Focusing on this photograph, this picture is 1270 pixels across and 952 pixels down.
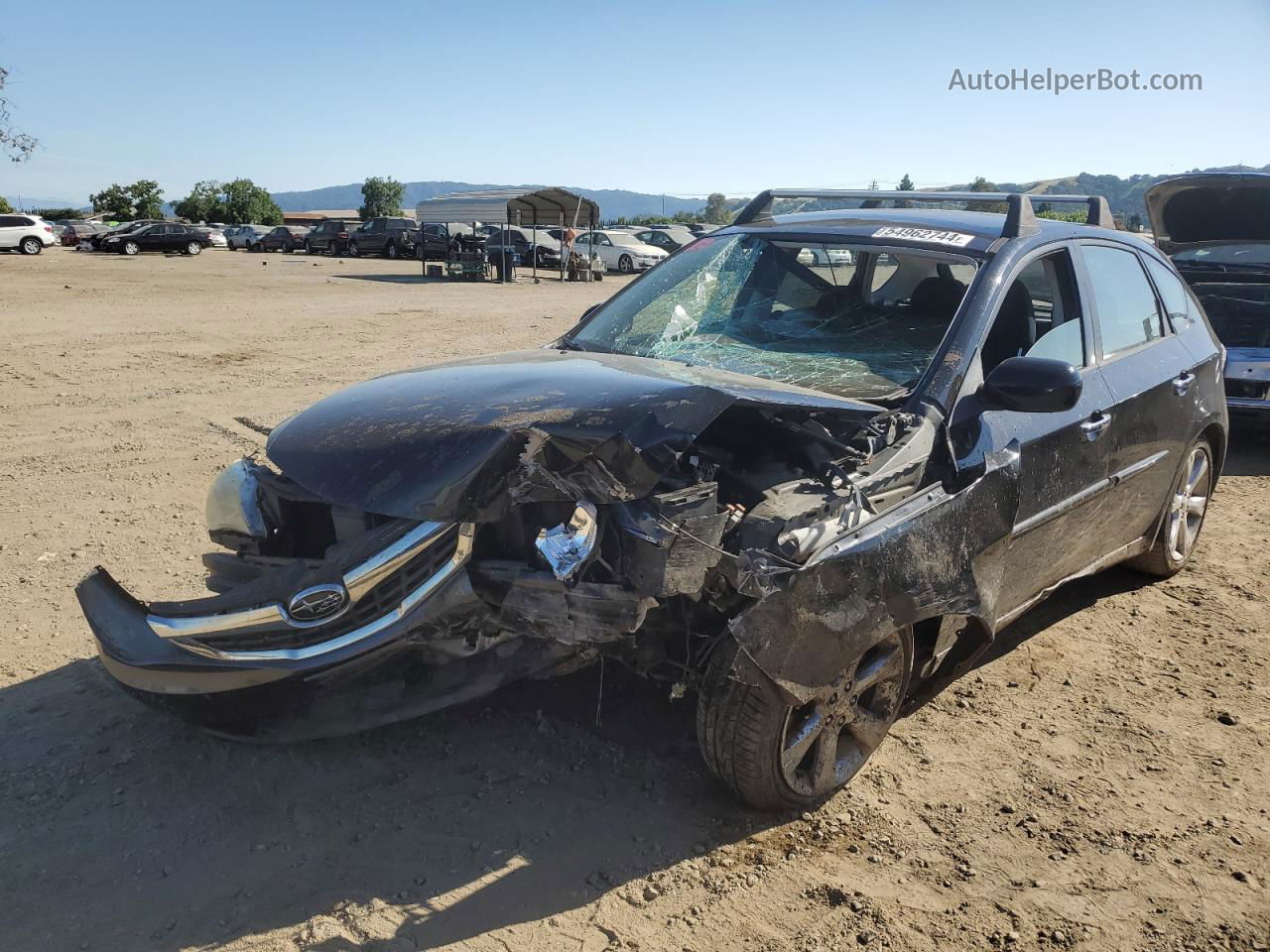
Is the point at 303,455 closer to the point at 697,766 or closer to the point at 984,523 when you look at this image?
the point at 697,766

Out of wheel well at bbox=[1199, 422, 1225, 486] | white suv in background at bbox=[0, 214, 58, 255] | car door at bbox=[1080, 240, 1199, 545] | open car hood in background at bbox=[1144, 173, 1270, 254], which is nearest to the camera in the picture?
car door at bbox=[1080, 240, 1199, 545]

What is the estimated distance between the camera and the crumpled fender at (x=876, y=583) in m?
2.66

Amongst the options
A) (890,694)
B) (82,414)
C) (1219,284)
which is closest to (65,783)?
(890,694)

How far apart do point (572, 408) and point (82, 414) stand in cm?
652

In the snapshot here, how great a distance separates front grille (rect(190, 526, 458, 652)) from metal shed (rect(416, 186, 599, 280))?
25532 mm

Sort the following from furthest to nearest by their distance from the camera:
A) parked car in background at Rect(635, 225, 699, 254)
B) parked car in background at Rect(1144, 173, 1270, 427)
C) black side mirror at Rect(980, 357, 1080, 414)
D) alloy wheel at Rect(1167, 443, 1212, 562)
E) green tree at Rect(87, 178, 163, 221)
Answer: green tree at Rect(87, 178, 163, 221) < parked car in background at Rect(635, 225, 699, 254) < parked car in background at Rect(1144, 173, 1270, 427) < alloy wheel at Rect(1167, 443, 1212, 562) < black side mirror at Rect(980, 357, 1080, 414)

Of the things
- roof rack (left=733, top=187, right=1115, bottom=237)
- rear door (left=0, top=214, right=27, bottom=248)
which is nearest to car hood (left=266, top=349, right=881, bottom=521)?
roof rack (left=733, top=187, right=1115, bottom=237)

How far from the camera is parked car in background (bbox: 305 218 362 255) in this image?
129ft

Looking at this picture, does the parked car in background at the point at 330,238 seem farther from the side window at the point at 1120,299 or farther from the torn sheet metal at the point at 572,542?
the torn sheet metal at the point at 572,542

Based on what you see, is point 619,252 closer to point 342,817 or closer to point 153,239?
point 153,239

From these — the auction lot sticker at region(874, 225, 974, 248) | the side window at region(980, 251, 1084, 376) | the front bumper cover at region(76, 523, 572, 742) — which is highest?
the auction lot sticker at region(874, 225, 974, 248)

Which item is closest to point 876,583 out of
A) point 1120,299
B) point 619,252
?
point 1120,299

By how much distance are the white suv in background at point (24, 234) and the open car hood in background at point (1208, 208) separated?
37336mm

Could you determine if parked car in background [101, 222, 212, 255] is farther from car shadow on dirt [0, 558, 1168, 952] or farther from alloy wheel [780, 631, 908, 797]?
alloy wheel [780, 631, 908, 797]
